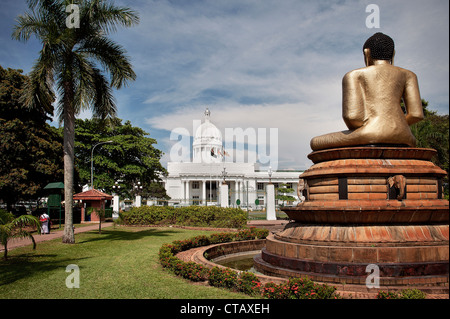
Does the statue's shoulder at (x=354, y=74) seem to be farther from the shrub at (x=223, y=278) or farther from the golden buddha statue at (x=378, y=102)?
the shrub at (x=223, y=278)

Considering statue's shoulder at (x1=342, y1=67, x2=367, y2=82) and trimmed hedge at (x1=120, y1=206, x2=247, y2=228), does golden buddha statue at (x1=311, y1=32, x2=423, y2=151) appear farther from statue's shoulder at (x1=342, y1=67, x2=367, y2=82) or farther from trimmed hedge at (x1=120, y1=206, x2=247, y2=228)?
trimmed hedge at (x1=120, y1=206, x2=247, y2=228)

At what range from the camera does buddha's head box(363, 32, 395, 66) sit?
866cm

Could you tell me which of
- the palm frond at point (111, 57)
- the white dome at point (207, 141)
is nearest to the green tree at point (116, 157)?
the palm frond at point (111, 57)

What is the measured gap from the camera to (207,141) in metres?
72.9

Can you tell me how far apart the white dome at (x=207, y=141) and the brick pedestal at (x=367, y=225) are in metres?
63.6

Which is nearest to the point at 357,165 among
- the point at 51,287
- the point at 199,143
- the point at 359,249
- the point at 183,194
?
the point at 359,249

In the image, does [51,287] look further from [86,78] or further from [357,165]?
[86,78]

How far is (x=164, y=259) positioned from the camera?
29.3 feet

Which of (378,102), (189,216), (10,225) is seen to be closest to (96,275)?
(10,225)

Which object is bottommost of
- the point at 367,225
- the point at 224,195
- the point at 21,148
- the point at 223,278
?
the point at 223,278

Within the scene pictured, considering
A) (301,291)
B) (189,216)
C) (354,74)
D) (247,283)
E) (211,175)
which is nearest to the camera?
(301,291)

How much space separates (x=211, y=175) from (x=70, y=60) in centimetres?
4889

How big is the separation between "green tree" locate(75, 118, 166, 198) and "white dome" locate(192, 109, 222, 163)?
35845mm

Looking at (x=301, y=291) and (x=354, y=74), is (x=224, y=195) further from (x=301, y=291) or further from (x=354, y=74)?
(x=301, y=291)
